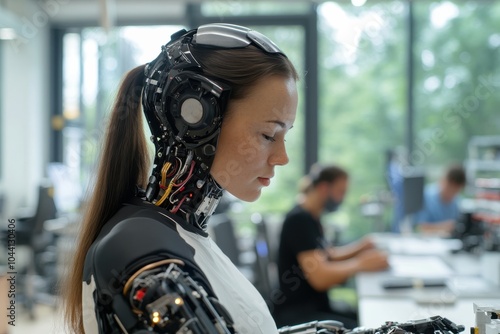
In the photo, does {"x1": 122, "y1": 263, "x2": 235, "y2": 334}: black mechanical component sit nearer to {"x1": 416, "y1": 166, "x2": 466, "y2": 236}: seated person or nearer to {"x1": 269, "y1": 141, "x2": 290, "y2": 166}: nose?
{"x1": 269, "y1": 141, "x2": 290, "y2": 166}: nose

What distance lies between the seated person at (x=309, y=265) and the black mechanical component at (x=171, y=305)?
2.19m

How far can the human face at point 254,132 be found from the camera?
86 cm

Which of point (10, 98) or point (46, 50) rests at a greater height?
point (46, 50)

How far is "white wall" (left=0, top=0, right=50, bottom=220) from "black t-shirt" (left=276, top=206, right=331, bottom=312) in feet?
12.6

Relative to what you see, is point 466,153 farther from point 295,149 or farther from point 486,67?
point 295,149

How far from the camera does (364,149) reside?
239 inches

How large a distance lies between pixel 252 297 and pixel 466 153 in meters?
5.48

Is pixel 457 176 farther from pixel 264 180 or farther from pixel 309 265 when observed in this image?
pixel 264 180

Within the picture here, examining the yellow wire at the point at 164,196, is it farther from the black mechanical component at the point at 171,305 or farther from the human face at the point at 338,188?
the human face at the point at 338,188

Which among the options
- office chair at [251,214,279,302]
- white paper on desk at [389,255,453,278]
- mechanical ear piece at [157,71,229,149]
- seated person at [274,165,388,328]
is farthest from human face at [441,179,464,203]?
mechanical ear piece at [157,71,229,149]

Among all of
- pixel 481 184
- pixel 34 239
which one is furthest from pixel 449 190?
pixel 34 239

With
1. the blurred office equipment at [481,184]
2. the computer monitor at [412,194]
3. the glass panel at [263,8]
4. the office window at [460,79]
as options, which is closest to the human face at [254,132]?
the blurred office equipment at [481,184]

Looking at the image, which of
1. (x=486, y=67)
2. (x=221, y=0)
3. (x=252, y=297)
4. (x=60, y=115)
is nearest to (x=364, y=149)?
(x=486, y=67)

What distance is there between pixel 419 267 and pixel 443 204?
195cm
